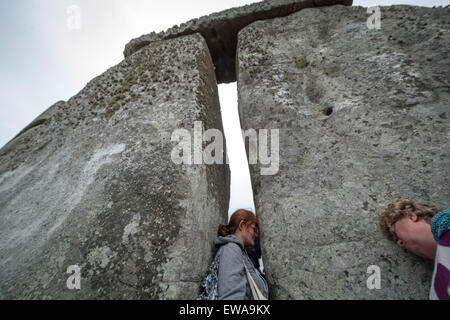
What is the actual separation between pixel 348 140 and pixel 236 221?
1.32m

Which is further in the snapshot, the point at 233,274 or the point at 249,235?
the point at 249,235

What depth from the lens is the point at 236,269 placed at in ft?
5.38

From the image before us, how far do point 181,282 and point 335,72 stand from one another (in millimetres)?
2643

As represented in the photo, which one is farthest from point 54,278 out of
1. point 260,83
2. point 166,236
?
point 260,83

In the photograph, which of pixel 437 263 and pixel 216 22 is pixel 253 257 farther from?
pixel 216 22

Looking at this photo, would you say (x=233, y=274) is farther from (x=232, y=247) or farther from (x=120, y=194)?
(x=120, y=194)

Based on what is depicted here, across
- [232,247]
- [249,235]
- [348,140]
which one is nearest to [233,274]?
[232,247]

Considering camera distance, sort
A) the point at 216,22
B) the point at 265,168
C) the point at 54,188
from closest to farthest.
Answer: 1. the point at 265,168
2. the point at 54,188
3. the point at 216,22

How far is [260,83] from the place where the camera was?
8.64 ft

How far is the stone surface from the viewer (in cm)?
337

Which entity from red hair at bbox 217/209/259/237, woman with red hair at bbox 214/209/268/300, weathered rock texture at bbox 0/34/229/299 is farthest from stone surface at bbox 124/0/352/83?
woman with red hair at bbox 214/209/268/300

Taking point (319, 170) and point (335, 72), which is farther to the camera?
point (335, 72)

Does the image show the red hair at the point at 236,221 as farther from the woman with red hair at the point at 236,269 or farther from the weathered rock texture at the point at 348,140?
the weathered rock texture at the point at 348,140

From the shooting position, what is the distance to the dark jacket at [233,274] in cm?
152
